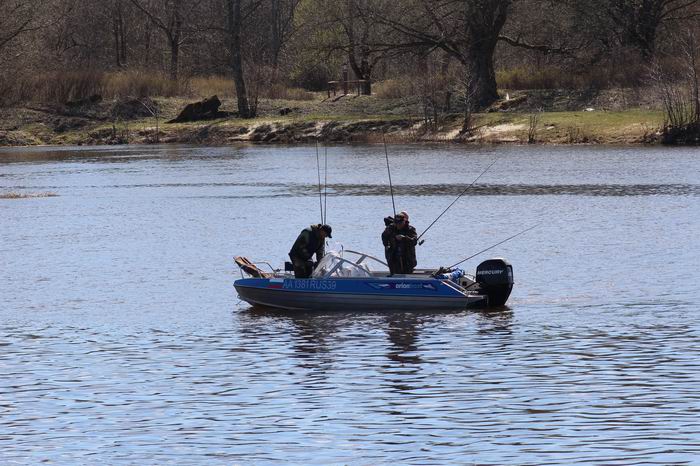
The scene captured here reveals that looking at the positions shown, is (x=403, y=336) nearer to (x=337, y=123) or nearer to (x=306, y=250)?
(x=306, y=250)

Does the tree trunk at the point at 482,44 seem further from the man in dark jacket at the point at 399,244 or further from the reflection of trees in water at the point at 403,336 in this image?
the reflection of trees in water at the point at 403,336

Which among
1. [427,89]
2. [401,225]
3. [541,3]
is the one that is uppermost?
[541,3]

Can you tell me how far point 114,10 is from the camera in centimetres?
10362

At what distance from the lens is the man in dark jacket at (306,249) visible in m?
24.9

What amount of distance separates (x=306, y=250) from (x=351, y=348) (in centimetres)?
406

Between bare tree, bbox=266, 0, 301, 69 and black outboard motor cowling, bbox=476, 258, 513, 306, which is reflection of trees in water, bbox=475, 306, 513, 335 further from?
bare tree, bbox=266, 0, 301, 69

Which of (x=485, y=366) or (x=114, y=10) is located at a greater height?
(x=114, y=10)

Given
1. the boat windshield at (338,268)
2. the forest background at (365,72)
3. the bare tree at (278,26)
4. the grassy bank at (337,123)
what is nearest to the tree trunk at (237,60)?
the forest background at (365,72)

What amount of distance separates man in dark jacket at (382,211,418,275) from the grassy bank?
45.2 m

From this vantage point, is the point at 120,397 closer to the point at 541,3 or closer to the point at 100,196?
the point at 100,196

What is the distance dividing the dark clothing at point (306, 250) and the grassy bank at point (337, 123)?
4533 cm

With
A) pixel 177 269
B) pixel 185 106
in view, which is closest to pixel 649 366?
pixel 177 269

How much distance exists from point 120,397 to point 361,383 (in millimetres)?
3555

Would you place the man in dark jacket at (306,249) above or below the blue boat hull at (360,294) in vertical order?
above
